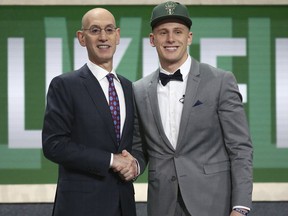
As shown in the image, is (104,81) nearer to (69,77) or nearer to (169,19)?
(69,77)

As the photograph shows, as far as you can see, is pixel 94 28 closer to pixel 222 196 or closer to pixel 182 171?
pixel 182 171

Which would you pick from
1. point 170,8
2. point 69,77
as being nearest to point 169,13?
point 170,8

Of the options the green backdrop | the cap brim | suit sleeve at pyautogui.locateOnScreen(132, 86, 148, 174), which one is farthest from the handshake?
the green backdrop

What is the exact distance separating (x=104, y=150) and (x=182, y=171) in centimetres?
33

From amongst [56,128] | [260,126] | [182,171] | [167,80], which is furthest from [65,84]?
[260,126]

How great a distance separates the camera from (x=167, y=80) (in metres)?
2.45

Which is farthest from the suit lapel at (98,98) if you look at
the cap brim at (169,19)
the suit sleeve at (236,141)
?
the suit sleeve at (236,141)

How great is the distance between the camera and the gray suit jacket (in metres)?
2.36

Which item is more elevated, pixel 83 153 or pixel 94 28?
pixel 94 28

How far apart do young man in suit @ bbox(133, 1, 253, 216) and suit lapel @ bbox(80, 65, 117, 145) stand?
0.17 metres

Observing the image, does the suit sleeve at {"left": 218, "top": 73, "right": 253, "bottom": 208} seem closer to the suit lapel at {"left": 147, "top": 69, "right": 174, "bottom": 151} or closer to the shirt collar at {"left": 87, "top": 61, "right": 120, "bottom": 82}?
the suit lapel at {"left": 147, "top": 69, "right": 174, "bottom": 151}

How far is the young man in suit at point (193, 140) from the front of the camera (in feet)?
7.75

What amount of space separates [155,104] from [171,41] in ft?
0.89

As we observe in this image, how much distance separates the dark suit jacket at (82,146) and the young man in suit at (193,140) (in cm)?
18
